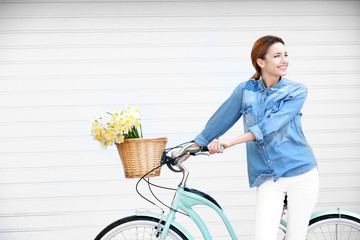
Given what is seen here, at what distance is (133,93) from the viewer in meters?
5.01

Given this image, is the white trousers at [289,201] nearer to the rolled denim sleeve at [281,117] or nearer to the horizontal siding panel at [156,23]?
the rolled denim sleeve at [281,117]

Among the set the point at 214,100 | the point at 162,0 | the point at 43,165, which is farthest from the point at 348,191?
the point at 43,165

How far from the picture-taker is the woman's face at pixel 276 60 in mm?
2709

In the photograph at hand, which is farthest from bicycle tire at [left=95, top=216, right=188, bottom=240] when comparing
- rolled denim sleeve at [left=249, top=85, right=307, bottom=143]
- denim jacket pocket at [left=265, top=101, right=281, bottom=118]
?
denim jacket pocket at [left=265, top=101, right=281, bottom=118]

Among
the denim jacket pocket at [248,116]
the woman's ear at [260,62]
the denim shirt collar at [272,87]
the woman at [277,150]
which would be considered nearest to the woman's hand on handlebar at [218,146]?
the woman at [277,150]

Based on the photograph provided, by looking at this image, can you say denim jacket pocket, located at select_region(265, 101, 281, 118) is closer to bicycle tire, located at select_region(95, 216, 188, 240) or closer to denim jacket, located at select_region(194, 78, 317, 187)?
denim jacket, located at select_region(194, 78, 317, 187)

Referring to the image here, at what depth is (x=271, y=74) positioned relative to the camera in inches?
108

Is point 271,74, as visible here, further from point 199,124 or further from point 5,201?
point 5,201

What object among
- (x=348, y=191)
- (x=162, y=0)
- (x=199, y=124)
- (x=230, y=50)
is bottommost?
(x=348, y=191)

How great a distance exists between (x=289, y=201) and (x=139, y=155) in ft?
2.66

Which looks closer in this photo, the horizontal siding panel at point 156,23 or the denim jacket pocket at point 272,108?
the denim jacket pocket at point 272,108

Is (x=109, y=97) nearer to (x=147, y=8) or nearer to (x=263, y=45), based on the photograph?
(x=147, y=8)

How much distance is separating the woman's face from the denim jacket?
7cm

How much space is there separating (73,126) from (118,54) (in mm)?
809
